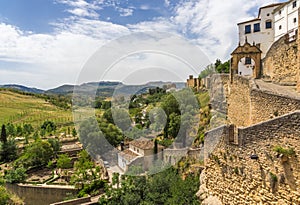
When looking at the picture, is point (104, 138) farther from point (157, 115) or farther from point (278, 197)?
point (278, 197)

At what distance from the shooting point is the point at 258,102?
11141 mm

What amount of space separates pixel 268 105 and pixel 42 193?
20.1m

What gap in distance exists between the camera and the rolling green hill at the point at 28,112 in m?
55.4

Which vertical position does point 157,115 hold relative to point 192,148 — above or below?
above

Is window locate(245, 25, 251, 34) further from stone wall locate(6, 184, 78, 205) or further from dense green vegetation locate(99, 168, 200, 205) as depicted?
stone wall locate(6, 184, 78, 205)

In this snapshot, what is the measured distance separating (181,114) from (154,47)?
14.3 feet

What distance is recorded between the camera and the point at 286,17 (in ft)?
73.1

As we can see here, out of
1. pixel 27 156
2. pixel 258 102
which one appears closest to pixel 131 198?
pixel 258 102

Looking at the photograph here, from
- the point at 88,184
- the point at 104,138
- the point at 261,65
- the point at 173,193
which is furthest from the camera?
the point at 88,184

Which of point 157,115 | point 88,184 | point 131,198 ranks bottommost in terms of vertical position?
point 88,184

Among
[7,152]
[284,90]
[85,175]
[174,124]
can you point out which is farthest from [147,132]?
[7,152]

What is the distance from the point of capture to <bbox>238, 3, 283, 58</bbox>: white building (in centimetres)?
2495

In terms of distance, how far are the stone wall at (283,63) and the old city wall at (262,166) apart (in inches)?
326

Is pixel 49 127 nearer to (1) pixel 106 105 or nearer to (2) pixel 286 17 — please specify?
(2) pixel 286 17
